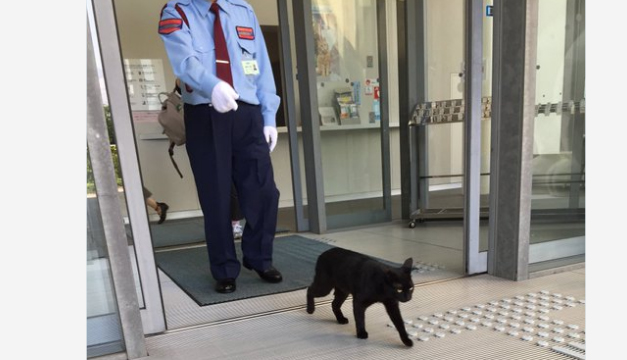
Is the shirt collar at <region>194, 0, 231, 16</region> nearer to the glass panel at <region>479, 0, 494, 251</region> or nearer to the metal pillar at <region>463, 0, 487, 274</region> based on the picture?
the metal pillar at <region>463, 0, 487, 274</region>

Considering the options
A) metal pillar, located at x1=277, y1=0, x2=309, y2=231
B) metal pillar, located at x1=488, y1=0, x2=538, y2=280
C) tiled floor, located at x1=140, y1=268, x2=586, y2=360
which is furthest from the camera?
metal pillar, located at x1=277, y1=0, x2=309, y2=231

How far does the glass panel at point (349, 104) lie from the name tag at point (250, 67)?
1.56 metres

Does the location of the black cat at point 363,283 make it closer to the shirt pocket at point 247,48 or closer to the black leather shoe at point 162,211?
the shirt pocket at point 247,48

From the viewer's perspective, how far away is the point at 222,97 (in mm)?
1937

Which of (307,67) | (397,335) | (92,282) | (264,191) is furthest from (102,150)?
(307,67)

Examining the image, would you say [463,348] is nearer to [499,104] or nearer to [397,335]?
[397,335]

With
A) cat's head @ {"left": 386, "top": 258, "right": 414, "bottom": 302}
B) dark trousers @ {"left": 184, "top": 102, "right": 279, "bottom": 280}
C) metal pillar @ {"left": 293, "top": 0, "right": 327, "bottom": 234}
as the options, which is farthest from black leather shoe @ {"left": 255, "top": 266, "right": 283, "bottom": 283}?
metal pillar @ {"left": 293, "top": 0, "right": 327, "bottom": 234}

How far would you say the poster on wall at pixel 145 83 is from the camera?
448cm

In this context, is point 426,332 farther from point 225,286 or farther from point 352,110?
point 352,110

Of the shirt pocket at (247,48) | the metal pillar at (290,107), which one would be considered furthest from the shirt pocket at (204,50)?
the metal pillar at (290,107)

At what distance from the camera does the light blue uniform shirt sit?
2.01 metres

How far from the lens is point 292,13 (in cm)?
373

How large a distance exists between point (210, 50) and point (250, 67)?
22 cm

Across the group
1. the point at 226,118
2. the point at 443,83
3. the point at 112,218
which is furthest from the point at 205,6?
the point at 443,83
